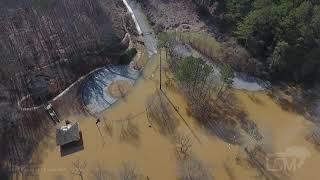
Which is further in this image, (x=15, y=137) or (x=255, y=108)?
(x=255, y=108)

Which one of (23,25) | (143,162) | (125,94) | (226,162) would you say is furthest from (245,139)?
(23,25)

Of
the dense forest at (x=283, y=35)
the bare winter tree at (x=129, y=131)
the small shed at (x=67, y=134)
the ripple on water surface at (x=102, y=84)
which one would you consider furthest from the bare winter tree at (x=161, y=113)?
the dense forest at (x=283, y=35)

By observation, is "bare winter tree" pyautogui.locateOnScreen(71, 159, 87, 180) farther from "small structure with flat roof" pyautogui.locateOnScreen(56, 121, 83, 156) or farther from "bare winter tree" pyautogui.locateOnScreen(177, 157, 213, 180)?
"bare winter tree" pyautogui.locateOnScreen(177, 157, 213, 180)

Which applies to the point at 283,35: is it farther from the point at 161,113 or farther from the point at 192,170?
the point at 192,170

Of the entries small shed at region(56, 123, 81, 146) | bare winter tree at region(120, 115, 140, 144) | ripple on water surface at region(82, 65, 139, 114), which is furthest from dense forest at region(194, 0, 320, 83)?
small shed at region(56, 123, 81, 146)

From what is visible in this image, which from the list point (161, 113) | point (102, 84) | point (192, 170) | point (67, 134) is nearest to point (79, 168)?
point (67, 134)

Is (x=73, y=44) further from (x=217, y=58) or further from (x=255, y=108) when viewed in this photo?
(x=255, y=108)
